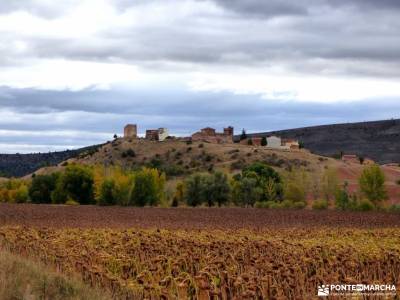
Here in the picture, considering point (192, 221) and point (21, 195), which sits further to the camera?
point (21, 195)

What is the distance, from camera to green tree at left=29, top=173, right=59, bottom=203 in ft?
370

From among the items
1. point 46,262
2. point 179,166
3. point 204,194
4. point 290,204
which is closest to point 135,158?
point 179,166

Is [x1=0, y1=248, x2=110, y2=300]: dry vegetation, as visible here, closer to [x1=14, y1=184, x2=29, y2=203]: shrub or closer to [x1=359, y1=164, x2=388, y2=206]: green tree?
[x1=359, y1=164, x2=388, y2=206]: green tree

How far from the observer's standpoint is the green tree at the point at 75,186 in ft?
351

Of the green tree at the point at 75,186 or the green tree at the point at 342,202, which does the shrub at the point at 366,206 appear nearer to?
the green tree at the point at 342,202

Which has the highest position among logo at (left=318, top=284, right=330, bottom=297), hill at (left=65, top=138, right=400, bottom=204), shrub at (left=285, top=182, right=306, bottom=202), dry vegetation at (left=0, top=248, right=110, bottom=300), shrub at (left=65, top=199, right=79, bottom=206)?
hill at (left=65, top=138, right=400, bottom=204)

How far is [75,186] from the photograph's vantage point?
10950 cm

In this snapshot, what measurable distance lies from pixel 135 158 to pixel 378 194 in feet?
330

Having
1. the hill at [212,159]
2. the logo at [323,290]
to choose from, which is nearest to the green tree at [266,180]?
the hill at [212,159]

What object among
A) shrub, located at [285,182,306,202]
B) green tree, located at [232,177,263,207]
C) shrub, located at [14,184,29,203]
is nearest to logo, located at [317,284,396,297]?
green tree, located at [232,177,263,207]

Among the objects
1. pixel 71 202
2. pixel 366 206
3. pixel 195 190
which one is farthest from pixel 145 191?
pixel 366 206

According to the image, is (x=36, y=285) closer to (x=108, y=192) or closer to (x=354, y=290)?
(x=354, y=290)

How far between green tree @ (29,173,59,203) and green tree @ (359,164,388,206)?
149 ft

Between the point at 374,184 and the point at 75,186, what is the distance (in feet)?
139
